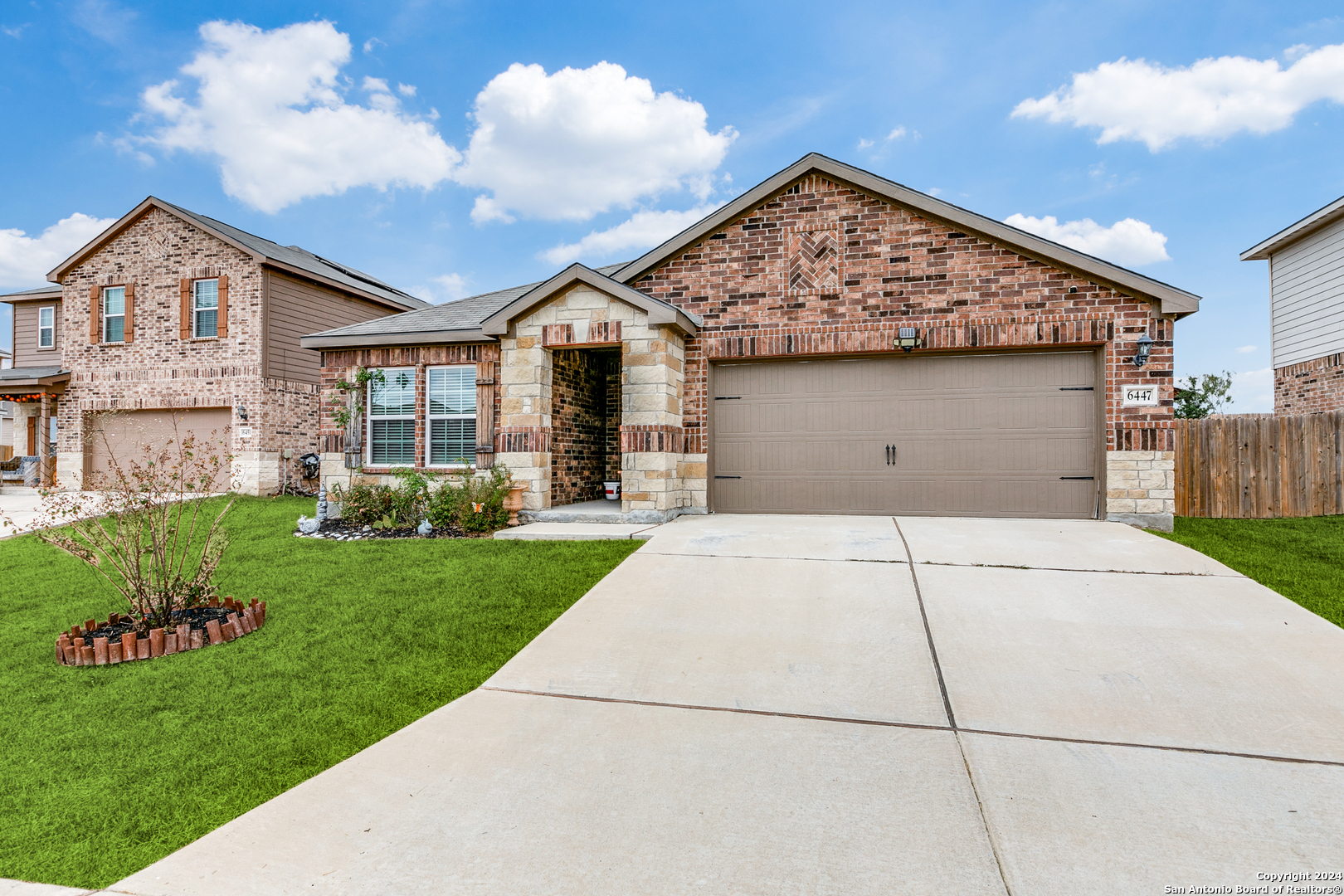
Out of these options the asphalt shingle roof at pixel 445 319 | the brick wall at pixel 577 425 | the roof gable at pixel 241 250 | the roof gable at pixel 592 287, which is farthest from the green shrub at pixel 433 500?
the roof gable at pixel 241 250

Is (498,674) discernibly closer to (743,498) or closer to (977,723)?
(977,723)

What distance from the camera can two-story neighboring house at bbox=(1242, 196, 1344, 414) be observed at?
13.0 m

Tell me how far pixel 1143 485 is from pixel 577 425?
835 centimetres


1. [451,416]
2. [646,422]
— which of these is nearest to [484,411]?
[451,416]

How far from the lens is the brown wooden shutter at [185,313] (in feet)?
51.6

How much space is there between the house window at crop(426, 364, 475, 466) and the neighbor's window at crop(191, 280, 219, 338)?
8920 millimetres

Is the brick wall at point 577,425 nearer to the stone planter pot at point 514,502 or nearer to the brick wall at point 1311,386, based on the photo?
the stone planter pot at point 514,502

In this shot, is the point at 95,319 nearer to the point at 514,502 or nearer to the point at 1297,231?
the point at 514,502

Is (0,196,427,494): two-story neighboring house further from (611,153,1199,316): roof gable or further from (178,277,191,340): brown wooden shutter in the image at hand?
(611,153,1199,316): roof gable

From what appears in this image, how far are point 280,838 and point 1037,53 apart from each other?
1356 centimetres

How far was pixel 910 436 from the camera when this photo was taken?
9.38 meters

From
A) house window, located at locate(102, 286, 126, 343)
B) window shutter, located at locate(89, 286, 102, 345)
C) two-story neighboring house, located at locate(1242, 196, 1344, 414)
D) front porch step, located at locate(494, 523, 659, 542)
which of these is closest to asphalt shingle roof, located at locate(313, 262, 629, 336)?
front porch step, located at locate(494, 523, 659, 542)

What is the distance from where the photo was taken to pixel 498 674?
13.9 feet

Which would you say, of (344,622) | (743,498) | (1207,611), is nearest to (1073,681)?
(1207,611)
